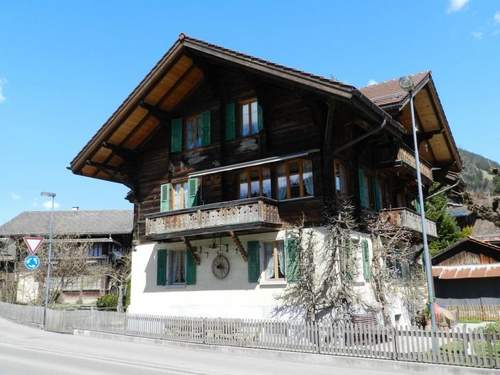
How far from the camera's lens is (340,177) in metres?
18.5

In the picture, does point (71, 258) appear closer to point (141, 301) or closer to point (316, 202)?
point (141, 301)

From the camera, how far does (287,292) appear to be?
17.6 metres

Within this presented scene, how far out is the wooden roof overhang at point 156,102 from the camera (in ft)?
58.2

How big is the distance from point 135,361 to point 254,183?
29.8 feet

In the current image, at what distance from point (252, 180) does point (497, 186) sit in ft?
86.6

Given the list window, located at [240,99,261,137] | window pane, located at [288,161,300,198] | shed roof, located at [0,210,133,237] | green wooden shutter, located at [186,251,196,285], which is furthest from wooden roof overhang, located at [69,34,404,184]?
shed roof, located at [0,210,133,237]

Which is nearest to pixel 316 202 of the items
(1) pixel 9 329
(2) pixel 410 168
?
(2) pixel 410 168

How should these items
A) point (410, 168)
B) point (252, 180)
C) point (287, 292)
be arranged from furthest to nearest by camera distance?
point (410, 168) → point (252, 180) → point (287, 292)

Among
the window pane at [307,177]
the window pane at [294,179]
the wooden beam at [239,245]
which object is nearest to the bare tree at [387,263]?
the window pane at [307,177]

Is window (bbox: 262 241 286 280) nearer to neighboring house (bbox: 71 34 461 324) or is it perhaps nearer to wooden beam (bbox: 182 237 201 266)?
neighboring house (bbox: 71 34 461 324)

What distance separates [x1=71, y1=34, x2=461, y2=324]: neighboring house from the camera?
17.8 metres

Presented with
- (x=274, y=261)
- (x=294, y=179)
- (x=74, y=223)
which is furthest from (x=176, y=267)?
(x=74, y=223)

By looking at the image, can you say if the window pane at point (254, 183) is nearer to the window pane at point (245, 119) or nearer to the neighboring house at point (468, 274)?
the window pane at point (245, 119)

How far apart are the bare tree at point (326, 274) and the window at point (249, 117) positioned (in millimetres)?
5036
